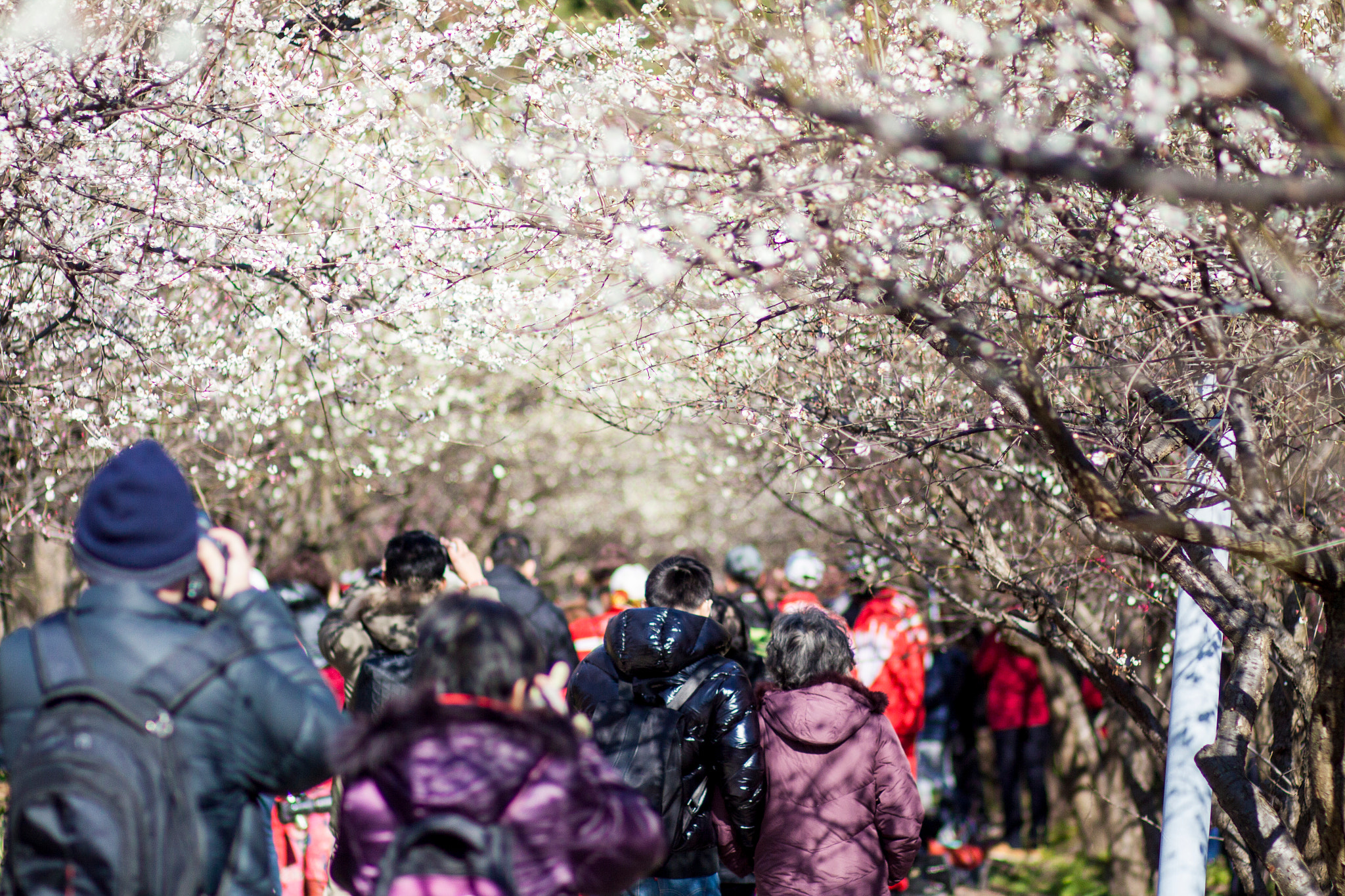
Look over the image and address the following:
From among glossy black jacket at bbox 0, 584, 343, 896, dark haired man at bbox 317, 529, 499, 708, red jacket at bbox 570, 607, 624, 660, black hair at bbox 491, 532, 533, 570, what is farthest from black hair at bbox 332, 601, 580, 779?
black hair at bbox 491, 532, 533, 570

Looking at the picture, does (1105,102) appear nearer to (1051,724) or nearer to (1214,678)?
(1214,678)

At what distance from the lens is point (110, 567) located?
217cm

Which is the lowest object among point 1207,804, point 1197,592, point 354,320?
point 1207,804

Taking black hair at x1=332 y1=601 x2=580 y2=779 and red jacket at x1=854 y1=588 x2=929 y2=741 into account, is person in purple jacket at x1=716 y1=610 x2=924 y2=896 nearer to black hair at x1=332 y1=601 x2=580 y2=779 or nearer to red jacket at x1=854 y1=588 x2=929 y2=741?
black hair at x1=332 y1=601 x2=580 y2=779

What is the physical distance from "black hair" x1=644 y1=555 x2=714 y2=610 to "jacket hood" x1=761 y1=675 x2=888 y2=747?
59 centimetres

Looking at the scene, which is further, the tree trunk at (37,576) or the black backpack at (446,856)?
the tree trunk at (37,576)

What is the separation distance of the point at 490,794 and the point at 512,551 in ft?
13.3

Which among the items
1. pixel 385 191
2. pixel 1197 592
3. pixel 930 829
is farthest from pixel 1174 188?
pixel 930 829

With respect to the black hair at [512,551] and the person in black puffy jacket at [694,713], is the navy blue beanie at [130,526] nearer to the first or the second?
the person in black puffy jacket at [694,713]

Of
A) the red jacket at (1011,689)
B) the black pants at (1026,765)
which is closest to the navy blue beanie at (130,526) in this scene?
the red jacket at (1011,689)

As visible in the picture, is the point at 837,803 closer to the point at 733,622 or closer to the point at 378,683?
the point at 378,683

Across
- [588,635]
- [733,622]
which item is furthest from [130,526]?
[588,635]

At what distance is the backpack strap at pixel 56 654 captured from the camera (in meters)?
2.07

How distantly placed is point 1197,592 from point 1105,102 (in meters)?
1.50
